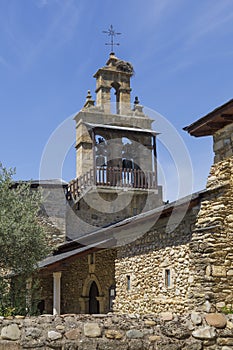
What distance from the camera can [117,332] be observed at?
6473mm

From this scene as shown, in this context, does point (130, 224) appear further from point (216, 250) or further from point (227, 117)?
point (227, 117)

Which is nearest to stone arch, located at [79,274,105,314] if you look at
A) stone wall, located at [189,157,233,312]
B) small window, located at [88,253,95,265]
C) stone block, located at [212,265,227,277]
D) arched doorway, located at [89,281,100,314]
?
arched doorway, located at [89,281,100,314]

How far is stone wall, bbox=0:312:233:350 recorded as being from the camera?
20.5 feet

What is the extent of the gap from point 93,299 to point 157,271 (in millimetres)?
5562

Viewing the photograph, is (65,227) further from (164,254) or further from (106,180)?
(164,254)

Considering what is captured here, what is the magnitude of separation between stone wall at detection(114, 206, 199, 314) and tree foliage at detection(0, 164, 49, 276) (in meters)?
2.48

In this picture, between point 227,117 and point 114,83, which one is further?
point 114,83

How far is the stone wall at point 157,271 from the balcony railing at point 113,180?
6.93m

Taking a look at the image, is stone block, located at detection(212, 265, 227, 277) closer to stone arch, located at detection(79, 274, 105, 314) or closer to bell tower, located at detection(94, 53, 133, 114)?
stone arch, located at detection(79, 274, 105, 314)

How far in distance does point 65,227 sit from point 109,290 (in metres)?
6.75

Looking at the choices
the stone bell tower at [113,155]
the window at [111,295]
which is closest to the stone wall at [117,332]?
the window at [111,295]

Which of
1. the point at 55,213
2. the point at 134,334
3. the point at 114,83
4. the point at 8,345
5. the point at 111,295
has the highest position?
the point at 114,83

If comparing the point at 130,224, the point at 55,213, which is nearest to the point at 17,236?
the point at 130,224

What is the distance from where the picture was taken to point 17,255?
11.9 metres
